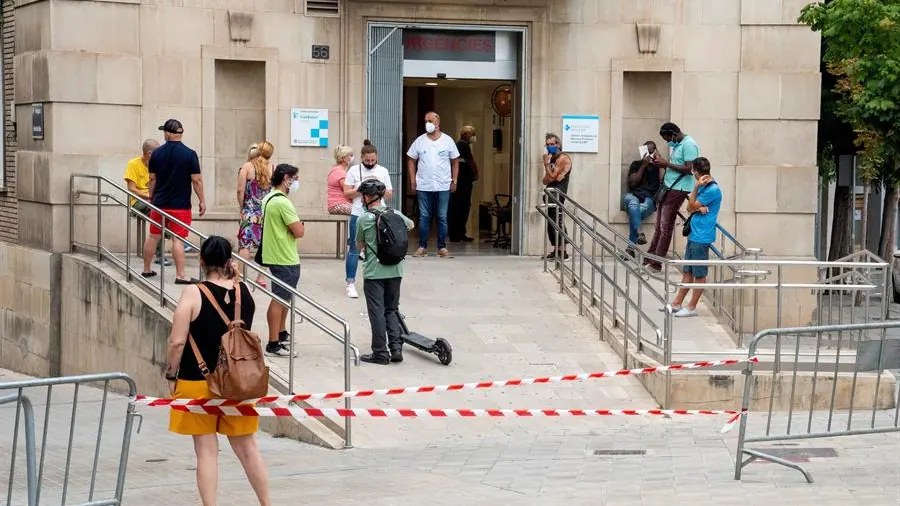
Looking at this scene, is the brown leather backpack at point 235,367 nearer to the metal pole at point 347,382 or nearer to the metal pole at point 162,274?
the metal pole at point 347,382

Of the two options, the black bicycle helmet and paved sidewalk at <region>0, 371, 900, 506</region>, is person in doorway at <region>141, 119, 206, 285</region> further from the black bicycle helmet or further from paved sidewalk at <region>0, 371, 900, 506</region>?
paved sidewalk at <region>0, 371, 900, 506</region>

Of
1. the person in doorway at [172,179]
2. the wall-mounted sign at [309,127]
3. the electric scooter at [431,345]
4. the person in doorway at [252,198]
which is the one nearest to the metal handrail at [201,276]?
the person in doorway at [172,179]

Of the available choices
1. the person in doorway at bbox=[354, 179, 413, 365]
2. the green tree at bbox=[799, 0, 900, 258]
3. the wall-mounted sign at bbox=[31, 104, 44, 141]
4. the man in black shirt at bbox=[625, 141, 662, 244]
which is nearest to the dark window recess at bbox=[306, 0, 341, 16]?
the wall-mounted sign at bbox=[31, 104, 44, 141]

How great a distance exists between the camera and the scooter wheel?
13727mm

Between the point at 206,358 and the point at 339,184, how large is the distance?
26.2 feet

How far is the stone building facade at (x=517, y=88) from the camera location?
1825cm

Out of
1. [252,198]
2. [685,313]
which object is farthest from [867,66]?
[252,198]

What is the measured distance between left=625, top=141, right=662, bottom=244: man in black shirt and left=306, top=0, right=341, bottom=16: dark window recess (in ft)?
14.2

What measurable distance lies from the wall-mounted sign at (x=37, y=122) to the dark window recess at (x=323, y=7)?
3556 millimetres

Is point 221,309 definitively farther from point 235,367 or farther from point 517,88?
point 517,88

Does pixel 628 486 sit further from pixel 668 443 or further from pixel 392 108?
pixel 392 108

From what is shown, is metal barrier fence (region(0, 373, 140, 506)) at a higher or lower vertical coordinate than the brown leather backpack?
lower

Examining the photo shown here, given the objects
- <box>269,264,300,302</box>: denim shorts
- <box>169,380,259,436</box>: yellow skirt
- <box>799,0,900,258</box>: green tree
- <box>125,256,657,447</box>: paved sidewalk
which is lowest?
<box>125,256,657,447</box>: paved sidewalk

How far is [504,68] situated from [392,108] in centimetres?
159
